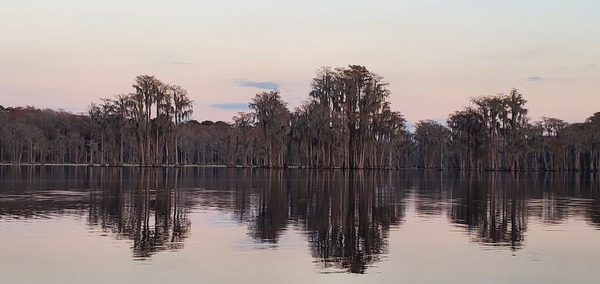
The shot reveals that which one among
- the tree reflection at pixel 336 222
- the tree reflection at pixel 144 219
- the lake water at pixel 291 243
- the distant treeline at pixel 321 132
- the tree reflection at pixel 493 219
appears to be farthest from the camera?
the distant treeline at pixel 321 132

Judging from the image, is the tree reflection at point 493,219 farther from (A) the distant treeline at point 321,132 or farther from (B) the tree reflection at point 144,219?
(A) the distant treeline at point 321,132

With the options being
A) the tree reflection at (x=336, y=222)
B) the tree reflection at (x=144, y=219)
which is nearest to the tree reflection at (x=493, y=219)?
the tree reflection at (x=336, y=222)

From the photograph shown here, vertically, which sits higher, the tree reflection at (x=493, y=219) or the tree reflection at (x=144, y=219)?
the tree reflection at (x=144, y=219)

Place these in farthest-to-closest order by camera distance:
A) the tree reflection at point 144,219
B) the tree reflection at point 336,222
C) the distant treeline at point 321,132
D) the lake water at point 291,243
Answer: the distant treeline at point 321,132 → the tree reflection at point 144,219 → the tree reflection at point 336,222 → the lake water at point 291,243

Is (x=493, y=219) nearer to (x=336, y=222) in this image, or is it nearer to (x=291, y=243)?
(x=336, y=222)

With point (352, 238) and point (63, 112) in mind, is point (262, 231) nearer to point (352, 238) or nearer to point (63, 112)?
point (352, 238)

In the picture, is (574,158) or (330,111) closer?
(330,111)

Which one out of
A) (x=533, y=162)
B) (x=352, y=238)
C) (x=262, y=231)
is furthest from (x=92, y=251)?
(x=533, y=162)

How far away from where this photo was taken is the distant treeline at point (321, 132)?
89938 mm

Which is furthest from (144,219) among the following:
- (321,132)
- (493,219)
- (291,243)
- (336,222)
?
(321,132)

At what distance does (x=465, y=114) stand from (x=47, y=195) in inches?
3570

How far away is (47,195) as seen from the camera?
29516 mm

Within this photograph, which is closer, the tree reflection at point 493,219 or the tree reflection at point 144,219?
the tree reflection at point 144,219

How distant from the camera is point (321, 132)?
88312 millimetres
